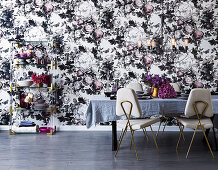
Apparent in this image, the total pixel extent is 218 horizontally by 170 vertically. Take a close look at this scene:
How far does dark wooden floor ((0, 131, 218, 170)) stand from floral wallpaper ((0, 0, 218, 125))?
1036mm

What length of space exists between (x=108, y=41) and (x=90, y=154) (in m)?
2.49

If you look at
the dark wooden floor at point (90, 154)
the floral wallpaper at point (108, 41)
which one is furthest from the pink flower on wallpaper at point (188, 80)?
the dark wooden floor at point (90, 154)

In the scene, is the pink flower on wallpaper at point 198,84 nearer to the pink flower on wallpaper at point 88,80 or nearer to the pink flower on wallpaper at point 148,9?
the pink flower on wallpaper at point 148,9

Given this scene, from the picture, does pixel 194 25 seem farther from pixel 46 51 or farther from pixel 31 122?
pixel 31 122

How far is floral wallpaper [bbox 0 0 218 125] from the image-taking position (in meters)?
5.18

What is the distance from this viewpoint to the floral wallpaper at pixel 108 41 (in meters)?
5.18

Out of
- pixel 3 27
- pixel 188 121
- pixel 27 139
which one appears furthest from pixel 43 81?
pixel 188 121

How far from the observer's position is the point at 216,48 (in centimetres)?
516

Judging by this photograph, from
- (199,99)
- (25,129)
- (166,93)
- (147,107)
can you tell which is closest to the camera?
(199,99)

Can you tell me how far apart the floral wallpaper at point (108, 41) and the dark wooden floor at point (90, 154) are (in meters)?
1.04

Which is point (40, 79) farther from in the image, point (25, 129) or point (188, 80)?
point (188, 80)

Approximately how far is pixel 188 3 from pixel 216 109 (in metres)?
2.60

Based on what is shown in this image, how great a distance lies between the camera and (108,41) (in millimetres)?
5223

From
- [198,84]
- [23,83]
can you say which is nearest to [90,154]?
[23,83]
